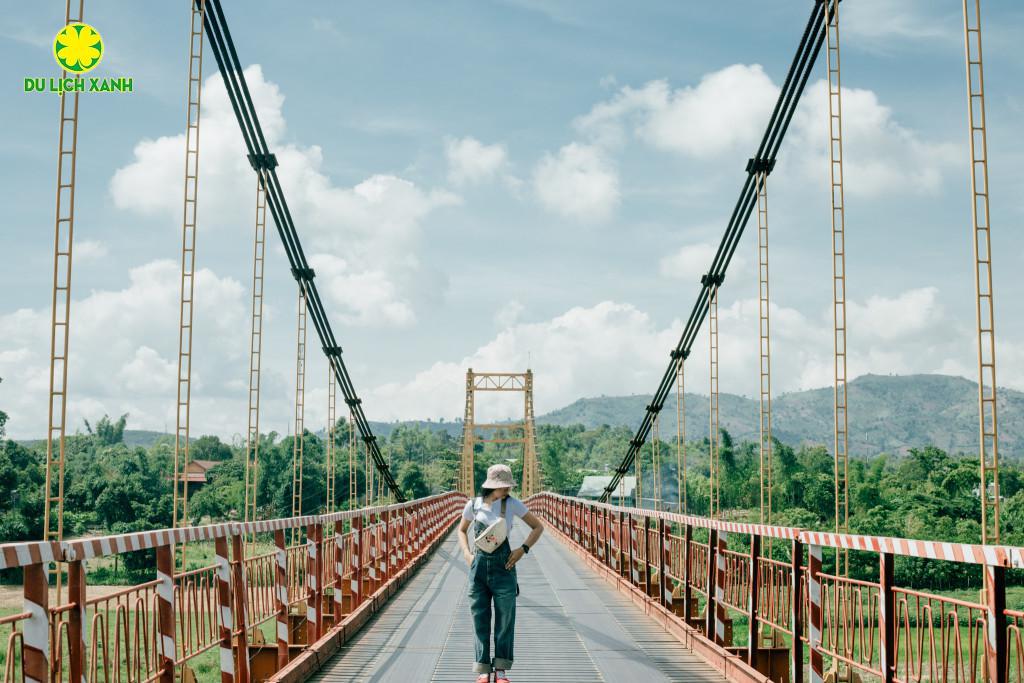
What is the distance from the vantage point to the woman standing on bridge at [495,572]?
6008 mm

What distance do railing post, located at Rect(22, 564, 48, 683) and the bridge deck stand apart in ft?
11.6

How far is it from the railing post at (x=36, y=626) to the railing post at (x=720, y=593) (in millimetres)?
5257

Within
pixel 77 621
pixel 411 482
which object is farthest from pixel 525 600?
pixel 411 482

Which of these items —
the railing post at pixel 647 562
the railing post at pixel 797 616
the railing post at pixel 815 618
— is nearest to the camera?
the railing post at pixel 815 618

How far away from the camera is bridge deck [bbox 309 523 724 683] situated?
6980mm

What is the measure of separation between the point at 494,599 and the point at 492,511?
0.50 m

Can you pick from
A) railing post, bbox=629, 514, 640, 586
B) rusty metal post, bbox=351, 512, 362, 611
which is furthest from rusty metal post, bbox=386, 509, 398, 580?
railing post, bbox=629, 514, 640, 586

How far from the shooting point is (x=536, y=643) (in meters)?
8.46

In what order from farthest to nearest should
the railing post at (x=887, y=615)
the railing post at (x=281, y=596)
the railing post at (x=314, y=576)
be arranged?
the railing post at (x=314, y=576)
the railing post at (x=281, y=596)
the railing post at (x=887, y=615)

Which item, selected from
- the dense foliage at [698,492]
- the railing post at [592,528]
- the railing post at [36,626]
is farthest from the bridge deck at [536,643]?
the dense foliage at [698,492]

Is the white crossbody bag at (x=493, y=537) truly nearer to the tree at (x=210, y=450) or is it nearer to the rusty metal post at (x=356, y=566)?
the rusty metal post at (x=356, y=566)

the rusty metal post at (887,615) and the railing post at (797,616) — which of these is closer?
the rusty metal post at (887,615)

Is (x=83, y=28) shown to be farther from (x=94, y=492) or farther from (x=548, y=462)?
(x=548, y=462)

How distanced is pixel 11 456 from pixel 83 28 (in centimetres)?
4768
